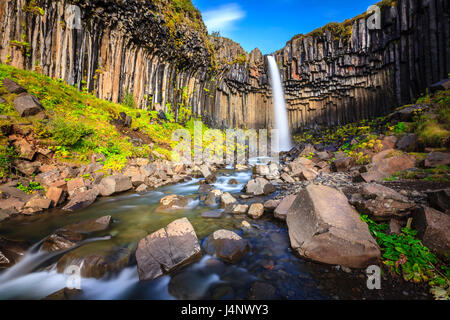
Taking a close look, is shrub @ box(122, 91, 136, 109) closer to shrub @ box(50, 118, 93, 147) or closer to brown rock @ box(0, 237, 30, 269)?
shrub @ box(50, 118, 93, 147)

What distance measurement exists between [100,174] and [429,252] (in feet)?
29.9

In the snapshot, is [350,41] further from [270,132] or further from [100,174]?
[100,174]

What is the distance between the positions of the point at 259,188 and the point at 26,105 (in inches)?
377

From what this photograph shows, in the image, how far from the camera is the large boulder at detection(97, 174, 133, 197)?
6.47 meters

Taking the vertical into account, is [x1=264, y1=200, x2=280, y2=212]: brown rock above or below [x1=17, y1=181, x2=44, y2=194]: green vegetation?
below

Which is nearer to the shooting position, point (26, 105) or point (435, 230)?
point (435, 230)

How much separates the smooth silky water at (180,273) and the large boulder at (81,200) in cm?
78

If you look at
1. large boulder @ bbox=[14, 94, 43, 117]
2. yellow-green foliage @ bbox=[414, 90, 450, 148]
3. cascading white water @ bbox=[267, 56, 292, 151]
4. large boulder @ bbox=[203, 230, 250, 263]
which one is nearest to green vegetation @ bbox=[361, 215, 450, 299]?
large boulder @ bbox=[203, 230, 250, 263]

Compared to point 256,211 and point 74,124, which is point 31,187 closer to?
point 74,124

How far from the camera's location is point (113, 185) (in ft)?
21.7

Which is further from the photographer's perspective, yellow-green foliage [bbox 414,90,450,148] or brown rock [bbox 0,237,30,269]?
yellow-green foliage [bbox 414,90,450,148]

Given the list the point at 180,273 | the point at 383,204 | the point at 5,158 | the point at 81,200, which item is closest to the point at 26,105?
the point at 5,158

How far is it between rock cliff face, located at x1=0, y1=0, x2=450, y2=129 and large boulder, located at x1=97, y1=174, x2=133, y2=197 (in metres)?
9.85

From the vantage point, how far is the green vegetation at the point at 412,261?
7.02 ft
